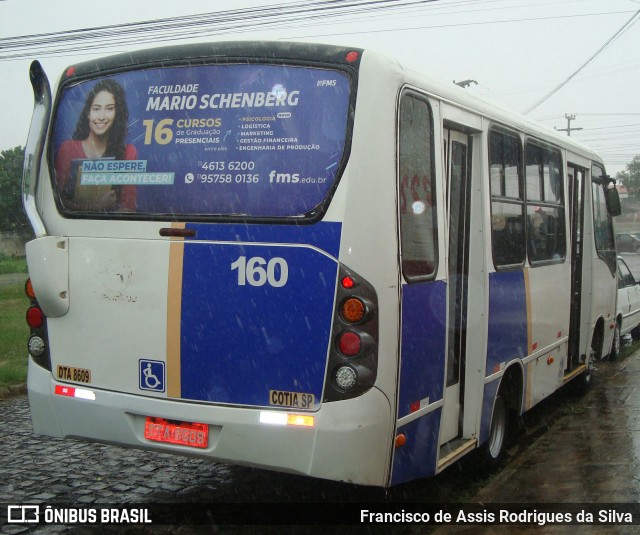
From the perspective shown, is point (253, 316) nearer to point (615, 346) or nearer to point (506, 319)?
point (506, 319)

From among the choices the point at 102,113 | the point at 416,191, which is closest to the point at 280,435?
the point at 416,191

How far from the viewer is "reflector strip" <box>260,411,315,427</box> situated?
4348 mm

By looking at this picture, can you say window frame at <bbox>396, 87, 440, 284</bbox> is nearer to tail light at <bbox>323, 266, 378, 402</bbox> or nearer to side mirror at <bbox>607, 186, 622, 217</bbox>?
tail light at <bbox>323, 266, 378, 402</bbox>

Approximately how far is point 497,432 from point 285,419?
295cm

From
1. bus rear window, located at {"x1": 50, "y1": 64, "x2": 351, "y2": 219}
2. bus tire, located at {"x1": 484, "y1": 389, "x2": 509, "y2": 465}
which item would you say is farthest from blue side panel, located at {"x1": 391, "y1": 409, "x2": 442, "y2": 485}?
bus rear window, located at {"x1": 50, "y1": 64, "x2": 351, "y2": 219}

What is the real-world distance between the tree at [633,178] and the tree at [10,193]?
79381 millimetres

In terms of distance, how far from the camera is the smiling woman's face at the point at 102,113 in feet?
16.9

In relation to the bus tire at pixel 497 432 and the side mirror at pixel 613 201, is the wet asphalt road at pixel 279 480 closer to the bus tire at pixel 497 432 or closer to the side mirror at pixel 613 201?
the bus tire at pixel 497 432

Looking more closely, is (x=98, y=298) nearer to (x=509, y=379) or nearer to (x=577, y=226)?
(x=509, y=379)

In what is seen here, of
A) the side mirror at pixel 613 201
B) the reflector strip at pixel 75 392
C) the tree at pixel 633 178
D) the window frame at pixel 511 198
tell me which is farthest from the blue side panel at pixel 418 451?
the tree at pixel 633 178

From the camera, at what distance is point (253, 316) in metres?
4.54

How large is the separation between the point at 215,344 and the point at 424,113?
77.4 inches

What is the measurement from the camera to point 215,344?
182 inches

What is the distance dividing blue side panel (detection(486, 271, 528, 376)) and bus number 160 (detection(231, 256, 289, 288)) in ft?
7.19
